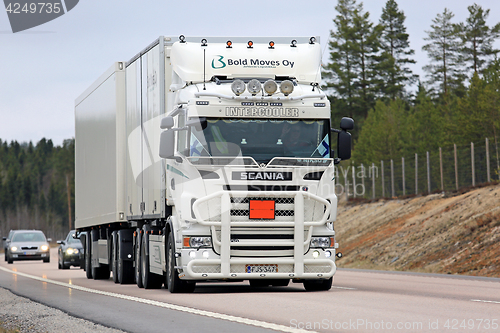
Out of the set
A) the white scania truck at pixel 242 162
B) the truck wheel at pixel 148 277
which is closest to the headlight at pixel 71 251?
the truck wheel at pixel 148 277

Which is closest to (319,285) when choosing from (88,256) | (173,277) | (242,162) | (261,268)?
(261,268)

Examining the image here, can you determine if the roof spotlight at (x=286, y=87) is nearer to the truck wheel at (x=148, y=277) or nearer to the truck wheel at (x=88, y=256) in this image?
the truck wheel at (x=148, y=277)

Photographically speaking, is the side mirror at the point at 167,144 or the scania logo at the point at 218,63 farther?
the scania logo at the point at 218,63

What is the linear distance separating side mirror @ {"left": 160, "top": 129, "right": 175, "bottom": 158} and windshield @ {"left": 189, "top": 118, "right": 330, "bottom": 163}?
0.34 m

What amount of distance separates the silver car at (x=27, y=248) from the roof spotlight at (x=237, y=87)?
1204 inches

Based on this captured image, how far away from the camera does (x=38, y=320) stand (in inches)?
475

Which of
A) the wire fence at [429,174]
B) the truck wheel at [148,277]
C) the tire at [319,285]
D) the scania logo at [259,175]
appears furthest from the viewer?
the wire fence at [429,174]

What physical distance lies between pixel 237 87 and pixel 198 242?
112 inches

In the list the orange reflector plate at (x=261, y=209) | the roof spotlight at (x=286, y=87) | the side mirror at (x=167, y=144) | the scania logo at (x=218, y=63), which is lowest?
the orange reflector plate at (x=261, y=209)

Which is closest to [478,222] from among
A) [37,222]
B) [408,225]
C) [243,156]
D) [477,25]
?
[408,225]

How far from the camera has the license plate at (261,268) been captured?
14.9 metres

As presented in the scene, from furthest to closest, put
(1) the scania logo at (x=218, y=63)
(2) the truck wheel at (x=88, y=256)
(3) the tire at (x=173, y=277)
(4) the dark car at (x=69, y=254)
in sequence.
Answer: (4) the dark car at (x=69, y=254) → (2) the truck wheel at (x=88, y=256) → (1) the scania logo at (x=218, y=63) → (3) the tire at (x=173, y=277)

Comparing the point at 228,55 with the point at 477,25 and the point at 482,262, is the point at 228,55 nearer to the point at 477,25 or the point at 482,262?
the point at 482,262

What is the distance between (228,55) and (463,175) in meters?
24.8
